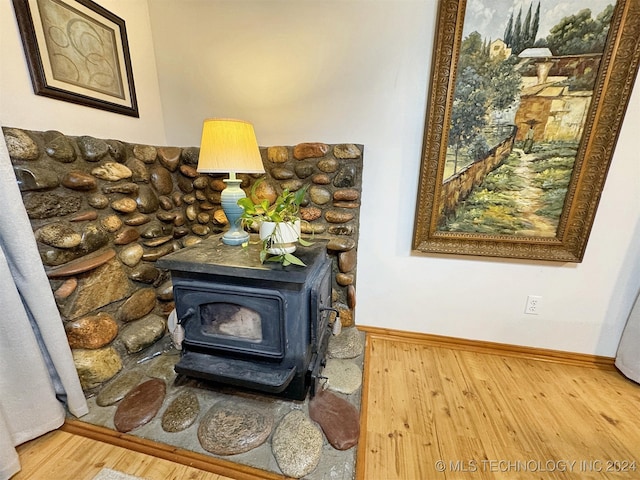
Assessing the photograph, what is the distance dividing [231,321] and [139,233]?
2.59 feet

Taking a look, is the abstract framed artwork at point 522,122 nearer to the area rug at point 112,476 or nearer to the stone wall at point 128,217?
the stone wall at point 128,217

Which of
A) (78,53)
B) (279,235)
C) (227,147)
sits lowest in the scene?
(279,235)

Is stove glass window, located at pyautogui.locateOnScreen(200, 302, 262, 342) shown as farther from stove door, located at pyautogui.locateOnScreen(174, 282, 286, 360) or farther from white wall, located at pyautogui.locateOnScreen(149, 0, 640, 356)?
white wall, located at pyautogui.locateOnScreen(149, 0, 640, 356)

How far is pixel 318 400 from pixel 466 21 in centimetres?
188

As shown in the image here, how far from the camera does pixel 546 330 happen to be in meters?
1.53

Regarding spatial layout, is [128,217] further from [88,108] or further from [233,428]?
[233,428]

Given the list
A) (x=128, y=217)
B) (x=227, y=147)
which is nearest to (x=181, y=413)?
(x=128, y=217)

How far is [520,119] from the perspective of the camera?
4.11ft

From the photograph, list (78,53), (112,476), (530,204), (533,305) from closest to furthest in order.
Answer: (112,476) → (78,53) → (530,204) → (533,305)

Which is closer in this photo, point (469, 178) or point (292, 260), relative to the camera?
point (292, 260)

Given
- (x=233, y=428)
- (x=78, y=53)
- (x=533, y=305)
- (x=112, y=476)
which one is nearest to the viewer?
(x=112, y=476)

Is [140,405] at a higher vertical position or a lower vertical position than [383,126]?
lower

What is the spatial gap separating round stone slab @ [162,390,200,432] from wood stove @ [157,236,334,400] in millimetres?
195

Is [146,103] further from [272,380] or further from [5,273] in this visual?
[272,380]
